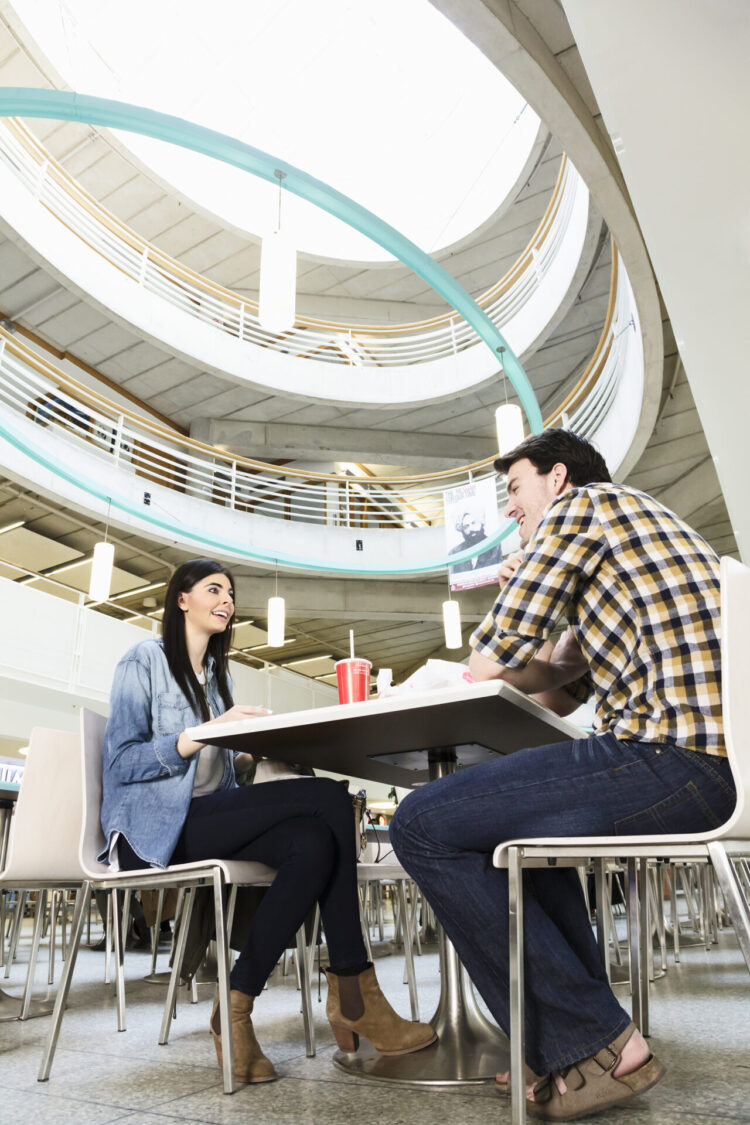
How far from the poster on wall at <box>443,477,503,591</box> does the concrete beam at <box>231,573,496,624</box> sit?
187cm

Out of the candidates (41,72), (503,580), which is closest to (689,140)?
(503,580)

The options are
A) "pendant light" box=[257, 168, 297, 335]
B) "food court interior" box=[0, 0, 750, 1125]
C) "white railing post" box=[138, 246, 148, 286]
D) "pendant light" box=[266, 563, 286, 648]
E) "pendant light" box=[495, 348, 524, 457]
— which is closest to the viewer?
"food court interior" box=[0, 0, 750, 1125]

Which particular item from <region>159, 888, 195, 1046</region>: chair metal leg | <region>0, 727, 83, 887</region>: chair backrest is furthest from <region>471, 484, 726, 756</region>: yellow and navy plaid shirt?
<region>0, 727, 83, 887</region>: chair backrest

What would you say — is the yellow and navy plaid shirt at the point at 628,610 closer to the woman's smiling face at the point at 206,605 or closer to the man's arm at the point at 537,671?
the man's arm at the point at 537,671

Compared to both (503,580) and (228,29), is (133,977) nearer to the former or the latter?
(503,580)

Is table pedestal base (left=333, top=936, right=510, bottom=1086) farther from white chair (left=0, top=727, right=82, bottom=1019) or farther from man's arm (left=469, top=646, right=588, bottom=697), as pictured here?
white chair (left=0, top=727, right=82, bottom=1019)

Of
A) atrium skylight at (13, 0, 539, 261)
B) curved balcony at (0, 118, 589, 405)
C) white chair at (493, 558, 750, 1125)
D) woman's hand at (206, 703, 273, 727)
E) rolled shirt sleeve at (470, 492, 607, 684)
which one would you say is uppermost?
Answer: atrium skylight at (13, 0, 539, 261)

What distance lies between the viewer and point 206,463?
27.5 feet

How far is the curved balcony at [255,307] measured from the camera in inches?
273

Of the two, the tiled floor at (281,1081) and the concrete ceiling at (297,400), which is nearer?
the tiled floor at (281,1081)

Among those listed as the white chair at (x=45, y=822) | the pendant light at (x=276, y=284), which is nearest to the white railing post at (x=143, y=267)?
the pendant light at (x=276, y=284)

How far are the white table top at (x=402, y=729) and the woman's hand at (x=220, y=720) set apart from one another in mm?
22

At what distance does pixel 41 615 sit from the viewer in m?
7.29

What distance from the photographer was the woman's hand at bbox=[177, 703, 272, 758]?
4.37 ft
